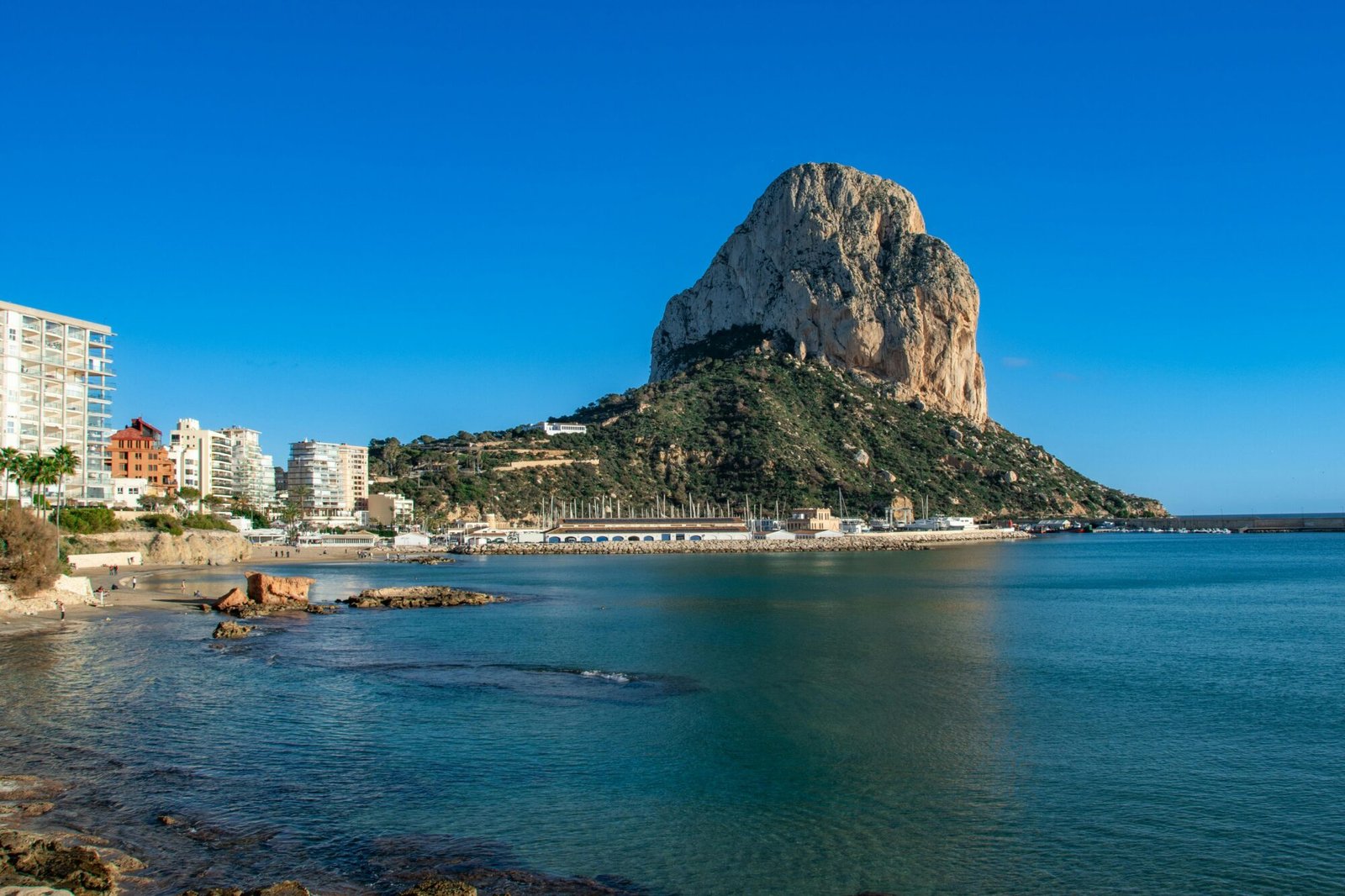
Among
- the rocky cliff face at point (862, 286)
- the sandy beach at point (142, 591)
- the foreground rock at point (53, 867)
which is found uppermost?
the rocky cliff face at point (862, 286)

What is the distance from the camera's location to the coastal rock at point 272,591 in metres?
43.6

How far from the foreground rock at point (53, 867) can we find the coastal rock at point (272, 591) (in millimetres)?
32588

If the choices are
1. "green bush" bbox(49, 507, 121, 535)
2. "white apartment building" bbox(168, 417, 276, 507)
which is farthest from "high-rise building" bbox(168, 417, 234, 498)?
"green bush" bbox(49, 507, 121, 535)

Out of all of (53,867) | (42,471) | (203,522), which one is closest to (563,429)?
(203,522)

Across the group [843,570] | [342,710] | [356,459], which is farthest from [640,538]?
[342,710]

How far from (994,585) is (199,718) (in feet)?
158

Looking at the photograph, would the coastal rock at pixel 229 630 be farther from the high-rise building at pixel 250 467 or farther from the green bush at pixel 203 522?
the high-rise building at pixel 250 467

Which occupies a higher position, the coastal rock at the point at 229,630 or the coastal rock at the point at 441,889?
the coastal rock at the point at 229,630

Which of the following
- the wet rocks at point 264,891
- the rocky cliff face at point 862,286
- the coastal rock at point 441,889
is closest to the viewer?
the wet rocks at point 264,891

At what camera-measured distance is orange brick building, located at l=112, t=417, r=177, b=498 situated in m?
100

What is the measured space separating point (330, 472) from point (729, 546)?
80.0 metres

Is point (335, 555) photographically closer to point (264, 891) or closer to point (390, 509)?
point (390, 509)

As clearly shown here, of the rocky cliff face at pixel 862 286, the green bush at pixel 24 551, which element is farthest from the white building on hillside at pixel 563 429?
the green bush at pixel 24 551

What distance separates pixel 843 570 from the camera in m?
73.2
